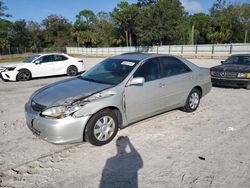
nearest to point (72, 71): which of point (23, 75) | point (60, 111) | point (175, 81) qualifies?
point (23, 75)

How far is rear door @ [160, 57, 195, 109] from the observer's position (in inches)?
202

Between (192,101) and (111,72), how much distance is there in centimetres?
239

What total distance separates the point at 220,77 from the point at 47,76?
9219mm

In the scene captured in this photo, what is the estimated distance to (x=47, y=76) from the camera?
43.1ft

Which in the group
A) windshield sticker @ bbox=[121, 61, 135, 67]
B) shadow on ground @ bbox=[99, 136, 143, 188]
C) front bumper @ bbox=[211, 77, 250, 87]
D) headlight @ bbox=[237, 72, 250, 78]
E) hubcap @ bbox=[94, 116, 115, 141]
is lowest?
shadow on ground @ bbox=[99, 136, 143, 188]

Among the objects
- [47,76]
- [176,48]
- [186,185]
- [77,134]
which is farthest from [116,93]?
[176,48]

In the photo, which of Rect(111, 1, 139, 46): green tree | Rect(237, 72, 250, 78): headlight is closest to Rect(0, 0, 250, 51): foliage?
Rect(111, 1, 139, 46): green tree

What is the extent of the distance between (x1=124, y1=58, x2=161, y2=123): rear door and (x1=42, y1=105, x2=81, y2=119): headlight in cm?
107

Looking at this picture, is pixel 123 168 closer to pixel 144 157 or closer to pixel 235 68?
pixel 144 157

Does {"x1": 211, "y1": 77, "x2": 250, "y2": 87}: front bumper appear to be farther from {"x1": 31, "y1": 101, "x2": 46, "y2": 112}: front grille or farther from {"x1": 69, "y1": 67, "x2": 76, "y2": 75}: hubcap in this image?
{"x1": 69, "y1": 67, "x2": 76, "y2": 75}: hubcap

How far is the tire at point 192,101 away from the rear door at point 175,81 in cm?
19

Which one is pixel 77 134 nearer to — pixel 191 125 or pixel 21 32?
pixel 191 125

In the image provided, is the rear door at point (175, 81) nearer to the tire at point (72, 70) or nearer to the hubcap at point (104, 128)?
the hubcap at point (104, 128)

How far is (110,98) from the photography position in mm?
4094
